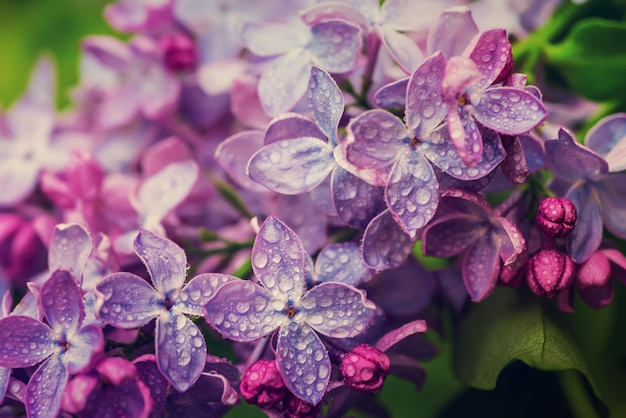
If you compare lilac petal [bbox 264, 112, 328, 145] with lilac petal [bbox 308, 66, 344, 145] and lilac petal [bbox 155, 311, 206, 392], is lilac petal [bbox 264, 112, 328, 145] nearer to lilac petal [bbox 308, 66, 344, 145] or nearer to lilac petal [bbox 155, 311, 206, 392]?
lilac petal [bbox 308, 66, 344, 145]

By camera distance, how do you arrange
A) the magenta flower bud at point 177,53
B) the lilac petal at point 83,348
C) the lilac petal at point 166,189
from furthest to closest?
the magenta flower bud at point 177,53 < the lilac petal at point 166,189 < the lilac petal at point 83,348

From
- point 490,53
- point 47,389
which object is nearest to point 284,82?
point 490,53

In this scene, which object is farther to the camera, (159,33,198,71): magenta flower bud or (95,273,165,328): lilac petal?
(159,33,198,71): magenta flower bud

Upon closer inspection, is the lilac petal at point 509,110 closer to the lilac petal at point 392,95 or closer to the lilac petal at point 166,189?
the lilac petal at point 392,95

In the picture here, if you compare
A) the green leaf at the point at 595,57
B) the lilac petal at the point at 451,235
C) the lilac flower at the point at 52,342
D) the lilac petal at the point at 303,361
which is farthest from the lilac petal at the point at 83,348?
the green leaf at the point at 595,57

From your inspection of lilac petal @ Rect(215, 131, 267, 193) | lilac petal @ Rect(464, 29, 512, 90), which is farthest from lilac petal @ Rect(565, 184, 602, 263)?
lilac petal @ Rect(215, 131, 267, 193)
